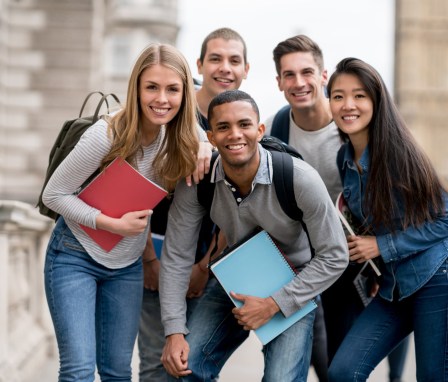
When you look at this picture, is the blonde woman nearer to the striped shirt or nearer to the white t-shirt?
the striped shirt

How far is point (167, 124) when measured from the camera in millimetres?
3887

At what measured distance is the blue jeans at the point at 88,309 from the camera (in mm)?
3588

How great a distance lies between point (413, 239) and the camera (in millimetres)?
3814

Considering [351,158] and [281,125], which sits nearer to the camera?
[351,158]

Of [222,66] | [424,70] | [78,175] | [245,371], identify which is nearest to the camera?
[78,175]

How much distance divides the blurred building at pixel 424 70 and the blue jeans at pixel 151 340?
41.6 metres

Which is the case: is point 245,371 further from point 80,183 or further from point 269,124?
point 80,183

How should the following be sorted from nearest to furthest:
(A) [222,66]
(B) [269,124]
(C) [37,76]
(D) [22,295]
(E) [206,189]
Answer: (E) [206,189]
(A) [222,66]
(B) [269,124]
(D) [22,295]
(C) [37,76]

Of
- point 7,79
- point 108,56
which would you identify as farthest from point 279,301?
point 108,56

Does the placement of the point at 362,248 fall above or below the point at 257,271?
above

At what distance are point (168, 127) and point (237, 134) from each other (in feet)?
1.18

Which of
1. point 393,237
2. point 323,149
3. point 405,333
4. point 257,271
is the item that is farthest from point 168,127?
point 405,333

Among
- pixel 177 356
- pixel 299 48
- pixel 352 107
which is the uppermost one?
pixel 299 48

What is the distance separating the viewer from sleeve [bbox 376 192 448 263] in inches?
150
